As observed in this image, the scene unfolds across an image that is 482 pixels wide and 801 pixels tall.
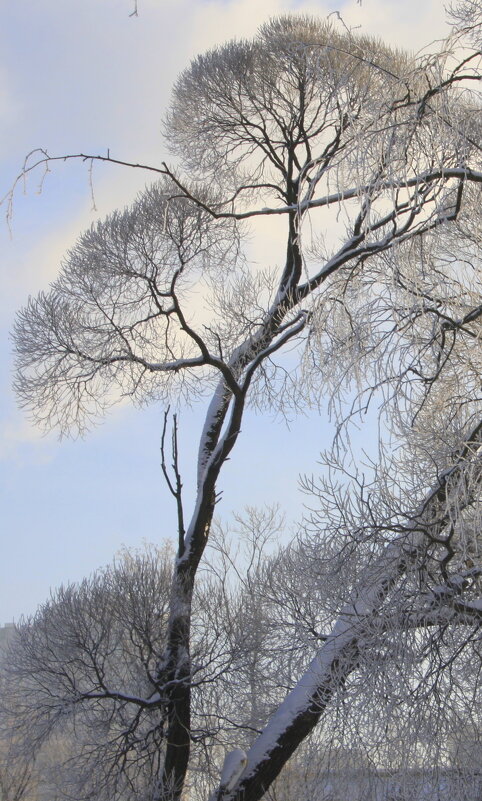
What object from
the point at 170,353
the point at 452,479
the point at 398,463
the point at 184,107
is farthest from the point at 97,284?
the point at 452,479

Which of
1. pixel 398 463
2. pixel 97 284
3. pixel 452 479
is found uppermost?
pixel 97 284

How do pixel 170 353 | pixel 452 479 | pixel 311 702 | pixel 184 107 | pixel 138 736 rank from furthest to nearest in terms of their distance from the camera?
1. pixel 184 107
2. pixel 170 353
3. pixel 138 736
4. pixel 311 702
5. pixel 452 479

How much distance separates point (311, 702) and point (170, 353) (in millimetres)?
5355

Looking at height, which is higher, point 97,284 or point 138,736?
point 97,284

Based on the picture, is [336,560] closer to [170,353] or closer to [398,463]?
[398,463]

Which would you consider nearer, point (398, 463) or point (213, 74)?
point (398, 463)

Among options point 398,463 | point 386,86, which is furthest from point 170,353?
point 386,86

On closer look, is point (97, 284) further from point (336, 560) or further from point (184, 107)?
point (336, 560)

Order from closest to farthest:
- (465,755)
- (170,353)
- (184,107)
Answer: (465,755) < (170,353) < (184,107)

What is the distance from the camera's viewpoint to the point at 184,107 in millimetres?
13102

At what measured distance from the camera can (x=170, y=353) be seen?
38.6 feet

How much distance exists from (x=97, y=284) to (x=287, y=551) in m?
4.54

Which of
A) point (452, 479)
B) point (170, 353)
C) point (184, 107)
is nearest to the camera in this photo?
point (452, 479)

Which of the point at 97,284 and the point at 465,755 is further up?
the point at 97,284
